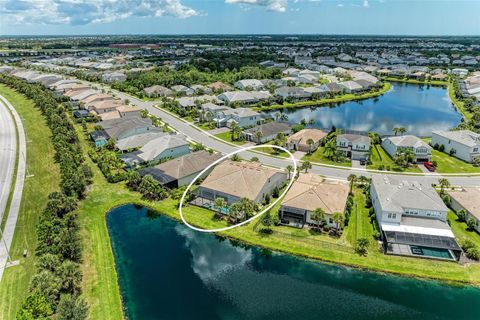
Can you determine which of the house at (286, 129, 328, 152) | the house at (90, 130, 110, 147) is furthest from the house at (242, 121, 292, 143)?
the house at (90, 130, 110, 147)

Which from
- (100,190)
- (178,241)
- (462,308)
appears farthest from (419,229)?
(100,190)

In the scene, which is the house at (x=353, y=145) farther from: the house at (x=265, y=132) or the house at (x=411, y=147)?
the house at (x=265, y=132)

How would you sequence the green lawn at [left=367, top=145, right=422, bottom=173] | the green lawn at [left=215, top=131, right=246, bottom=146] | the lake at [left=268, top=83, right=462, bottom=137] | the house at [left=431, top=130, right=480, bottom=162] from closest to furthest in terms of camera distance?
the green lawn at [left=367, top=145, right=422, bottom=173] → the house at [left=431, top=130, right=480, bottom=162] → the green lawn at [left=215, top=131, right=246, bottom=146] → the lake at [left=268, top=83, right=462, bottom=137]

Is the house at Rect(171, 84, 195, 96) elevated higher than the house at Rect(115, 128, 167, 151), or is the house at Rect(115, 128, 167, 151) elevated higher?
the house at Rect(171, 84, 195, 96)

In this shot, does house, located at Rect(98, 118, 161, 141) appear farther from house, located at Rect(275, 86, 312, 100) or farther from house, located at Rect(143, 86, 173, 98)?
house, located at Rect(275, 86, 312, 100)

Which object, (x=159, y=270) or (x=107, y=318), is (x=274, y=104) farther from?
(x=107, y=318)

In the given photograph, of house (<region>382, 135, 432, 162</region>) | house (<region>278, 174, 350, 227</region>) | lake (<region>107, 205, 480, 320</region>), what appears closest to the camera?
lake (<region>107, 205, 480, 320</region>)
